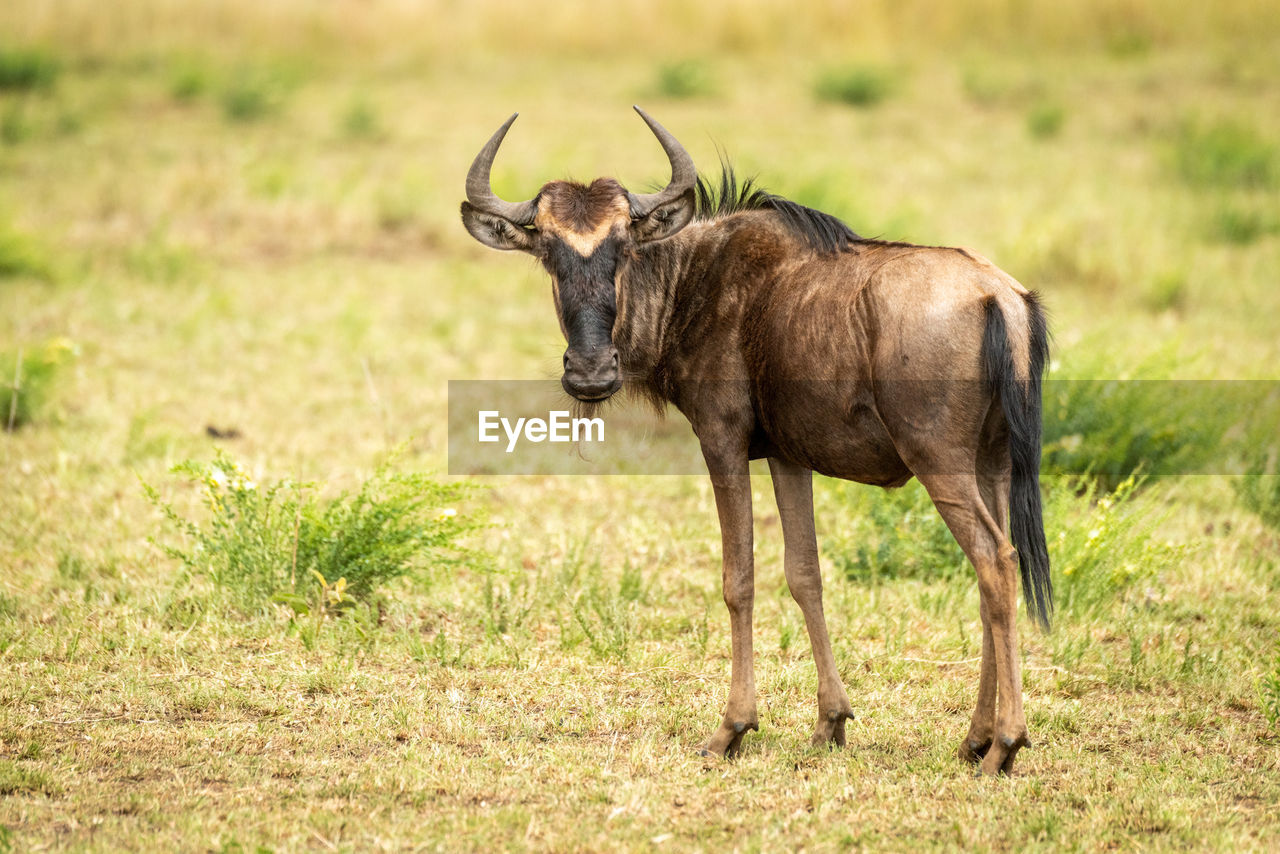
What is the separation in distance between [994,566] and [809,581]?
89 centimetres

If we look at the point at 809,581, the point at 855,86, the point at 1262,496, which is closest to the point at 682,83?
the point at 855,86

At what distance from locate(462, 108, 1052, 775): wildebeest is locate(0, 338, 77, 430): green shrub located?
5213 mm

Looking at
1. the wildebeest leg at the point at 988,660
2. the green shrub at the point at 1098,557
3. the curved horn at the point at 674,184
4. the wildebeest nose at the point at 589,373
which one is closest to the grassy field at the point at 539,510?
the green shrub at the point at 1098,557

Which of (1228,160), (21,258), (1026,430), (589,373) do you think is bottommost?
(1026,430)

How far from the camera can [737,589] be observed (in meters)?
5.33

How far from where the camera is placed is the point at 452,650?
6.42m

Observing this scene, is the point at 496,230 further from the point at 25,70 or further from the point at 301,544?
the point at 25,70

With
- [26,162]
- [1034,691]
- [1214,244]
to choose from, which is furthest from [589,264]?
[26,162]

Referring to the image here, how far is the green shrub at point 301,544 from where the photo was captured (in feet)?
22.1

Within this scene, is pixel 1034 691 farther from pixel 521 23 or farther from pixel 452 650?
pixel 521 23

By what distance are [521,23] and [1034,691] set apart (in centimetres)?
Result: 1980

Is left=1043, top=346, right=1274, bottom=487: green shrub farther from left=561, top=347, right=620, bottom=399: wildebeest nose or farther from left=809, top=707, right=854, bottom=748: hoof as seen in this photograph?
left=561, top=347, right=620, bottom=399: wildebeest nose

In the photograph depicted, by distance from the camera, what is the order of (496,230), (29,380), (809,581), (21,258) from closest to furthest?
(809,581) → (496,230) → (29,380) → (21,258)

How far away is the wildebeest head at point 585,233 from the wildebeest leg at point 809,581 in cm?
90
